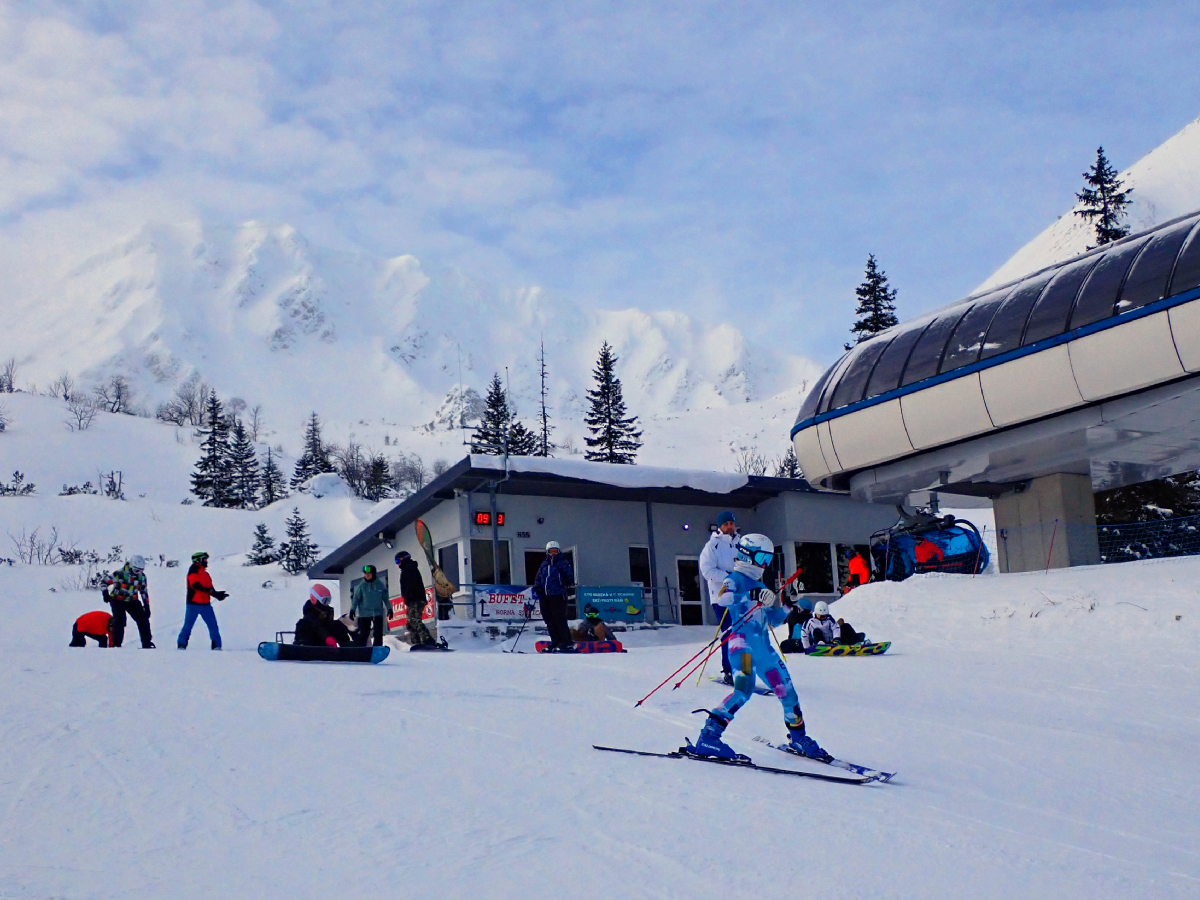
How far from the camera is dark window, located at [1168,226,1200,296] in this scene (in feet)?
55.0

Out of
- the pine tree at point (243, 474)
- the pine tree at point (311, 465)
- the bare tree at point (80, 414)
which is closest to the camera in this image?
the pine tree at point (243, 474)

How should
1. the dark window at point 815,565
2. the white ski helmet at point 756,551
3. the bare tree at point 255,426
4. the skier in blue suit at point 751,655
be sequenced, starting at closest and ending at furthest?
the skier in blue suit at point 751,655, the white ski helmet at point 756,551, the dark window at point 815,565, the bare tree at point 255,426

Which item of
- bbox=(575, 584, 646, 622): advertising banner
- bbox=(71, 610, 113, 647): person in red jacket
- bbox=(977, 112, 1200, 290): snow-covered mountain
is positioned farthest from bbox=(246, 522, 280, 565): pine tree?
bbox=(977, 112, 1200, 290): snow-covered mountain

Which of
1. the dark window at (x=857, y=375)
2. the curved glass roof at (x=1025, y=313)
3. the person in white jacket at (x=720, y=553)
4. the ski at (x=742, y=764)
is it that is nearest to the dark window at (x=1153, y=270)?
the curved glass roof at (x=1025, y=313)

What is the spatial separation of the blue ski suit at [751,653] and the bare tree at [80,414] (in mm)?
86067

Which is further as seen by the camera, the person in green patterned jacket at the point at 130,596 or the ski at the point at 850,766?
the person in green patterned jacket at the point at 130,596

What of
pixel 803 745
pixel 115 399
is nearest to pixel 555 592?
pixel 803 745

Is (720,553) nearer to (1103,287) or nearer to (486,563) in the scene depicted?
(1103,287)

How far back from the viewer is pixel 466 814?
5.44 meters

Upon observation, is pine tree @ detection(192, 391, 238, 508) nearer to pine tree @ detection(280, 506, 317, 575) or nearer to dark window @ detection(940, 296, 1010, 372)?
pine tree @ detection(280, 506, 317, 575)

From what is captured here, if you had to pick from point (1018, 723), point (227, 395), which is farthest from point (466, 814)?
point (227, 395)

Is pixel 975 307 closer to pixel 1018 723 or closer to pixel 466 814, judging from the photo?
pixel 1018 723

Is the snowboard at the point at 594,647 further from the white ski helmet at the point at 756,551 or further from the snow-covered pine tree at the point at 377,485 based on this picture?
the snow-covered pine tree at the point at 377,485

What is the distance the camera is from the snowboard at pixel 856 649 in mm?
14852
